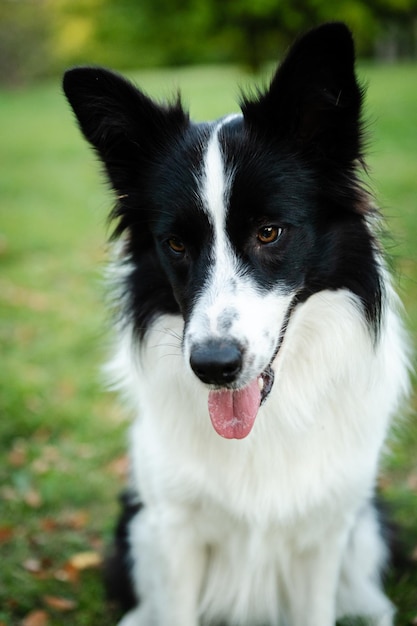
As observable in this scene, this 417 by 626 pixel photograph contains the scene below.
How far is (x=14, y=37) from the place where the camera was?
108 feet

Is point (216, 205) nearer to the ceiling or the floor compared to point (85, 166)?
nearer to the ceiling

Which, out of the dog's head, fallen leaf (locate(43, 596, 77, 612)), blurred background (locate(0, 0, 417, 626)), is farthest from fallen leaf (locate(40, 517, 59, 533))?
the dog's head

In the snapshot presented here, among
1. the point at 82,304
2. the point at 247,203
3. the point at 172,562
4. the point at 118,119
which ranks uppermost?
the point at 118,119

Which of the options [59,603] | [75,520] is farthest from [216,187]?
[75,520]

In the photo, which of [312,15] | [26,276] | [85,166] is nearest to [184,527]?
[26,276]

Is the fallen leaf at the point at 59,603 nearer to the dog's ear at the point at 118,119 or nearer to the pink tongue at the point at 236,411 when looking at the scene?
the pink tongue at the point at 236,411

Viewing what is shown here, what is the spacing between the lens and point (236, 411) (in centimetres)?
252

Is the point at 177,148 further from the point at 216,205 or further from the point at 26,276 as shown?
the point at 26,276

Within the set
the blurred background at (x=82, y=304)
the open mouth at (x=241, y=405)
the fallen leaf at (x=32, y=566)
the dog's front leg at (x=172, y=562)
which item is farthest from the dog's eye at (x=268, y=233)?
the fallen leaf at (x=32, y=566)

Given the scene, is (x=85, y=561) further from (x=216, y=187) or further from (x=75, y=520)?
(x=216, y=187)

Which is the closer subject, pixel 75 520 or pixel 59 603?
pixel 59 603

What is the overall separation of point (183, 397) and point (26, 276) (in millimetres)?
5995

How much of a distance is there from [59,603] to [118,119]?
7.91ft

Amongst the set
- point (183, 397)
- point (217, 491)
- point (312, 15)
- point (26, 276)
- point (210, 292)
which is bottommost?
point (26, 276)
